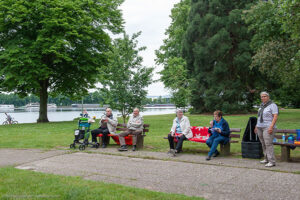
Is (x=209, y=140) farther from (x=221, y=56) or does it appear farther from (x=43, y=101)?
(x=221, y=56)

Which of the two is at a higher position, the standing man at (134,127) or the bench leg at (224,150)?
the standing man at (134,127)

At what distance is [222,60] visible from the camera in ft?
121

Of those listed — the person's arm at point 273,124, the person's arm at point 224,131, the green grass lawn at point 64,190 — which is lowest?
the green grass lawn at point 64,190

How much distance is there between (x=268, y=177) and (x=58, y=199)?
13.3 ft

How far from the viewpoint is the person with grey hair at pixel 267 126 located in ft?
23.2

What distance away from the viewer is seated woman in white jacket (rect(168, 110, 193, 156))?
8.91 m

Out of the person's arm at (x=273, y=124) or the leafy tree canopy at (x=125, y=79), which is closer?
the person's arm at (x=273, y=124)

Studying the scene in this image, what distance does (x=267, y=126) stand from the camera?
7.21 m

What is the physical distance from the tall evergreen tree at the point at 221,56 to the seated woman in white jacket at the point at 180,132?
26782mm

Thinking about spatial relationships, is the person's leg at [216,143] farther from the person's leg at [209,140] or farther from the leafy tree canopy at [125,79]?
the leafy tree canopy at [125,79]

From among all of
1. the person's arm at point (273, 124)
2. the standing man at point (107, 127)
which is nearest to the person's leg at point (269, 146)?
the person's arm at point (273, 124)

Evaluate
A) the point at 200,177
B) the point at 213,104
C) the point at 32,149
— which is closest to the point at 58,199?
the point at 200,177

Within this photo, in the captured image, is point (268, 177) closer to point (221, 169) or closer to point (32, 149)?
point (221, 169)

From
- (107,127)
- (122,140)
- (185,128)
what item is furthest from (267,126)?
(107,127)
